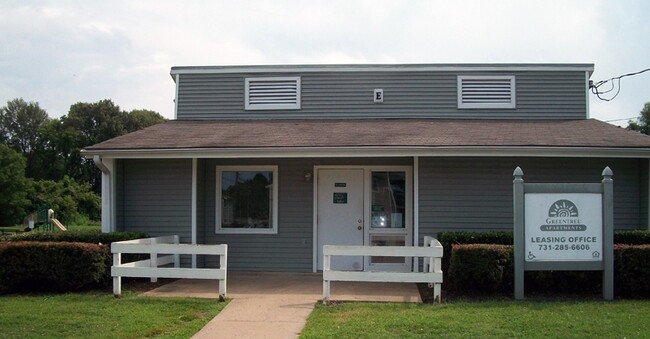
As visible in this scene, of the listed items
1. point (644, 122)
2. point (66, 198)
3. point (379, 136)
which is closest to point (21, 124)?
point (66, 198)

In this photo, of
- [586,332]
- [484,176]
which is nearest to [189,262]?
[484,176]

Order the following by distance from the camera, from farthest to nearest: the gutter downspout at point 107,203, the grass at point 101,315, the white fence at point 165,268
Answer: the gutter downspout at point 107,203 < the white fence at point 165,268 < the grass at point 101,315

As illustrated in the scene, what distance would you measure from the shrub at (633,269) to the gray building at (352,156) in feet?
7.12

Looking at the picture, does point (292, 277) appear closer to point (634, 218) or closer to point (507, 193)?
point (507, 193)

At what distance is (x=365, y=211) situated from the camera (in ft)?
43.1

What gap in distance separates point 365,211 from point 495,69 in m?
4.74

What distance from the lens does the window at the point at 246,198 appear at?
1338 cm

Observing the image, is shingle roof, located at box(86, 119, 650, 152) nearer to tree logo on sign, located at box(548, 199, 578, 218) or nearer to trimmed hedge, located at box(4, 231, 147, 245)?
trimmed hedge, located at box(4, 231, 147, 245)

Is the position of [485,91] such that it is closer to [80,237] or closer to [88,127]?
[80,237]

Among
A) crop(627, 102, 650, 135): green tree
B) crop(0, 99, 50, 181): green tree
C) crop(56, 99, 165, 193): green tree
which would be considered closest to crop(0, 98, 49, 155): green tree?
crop(0, 99, 50, 181): green tree

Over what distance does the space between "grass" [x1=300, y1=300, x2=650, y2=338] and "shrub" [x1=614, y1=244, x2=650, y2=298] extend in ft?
1.43

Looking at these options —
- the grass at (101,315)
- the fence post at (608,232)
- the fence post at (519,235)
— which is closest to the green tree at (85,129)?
the grass at (101,315)

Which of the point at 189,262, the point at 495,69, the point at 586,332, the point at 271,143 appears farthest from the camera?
the point at 495,69

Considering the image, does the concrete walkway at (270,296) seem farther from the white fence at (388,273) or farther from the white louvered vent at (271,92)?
the white louvered vent at (271,92)
